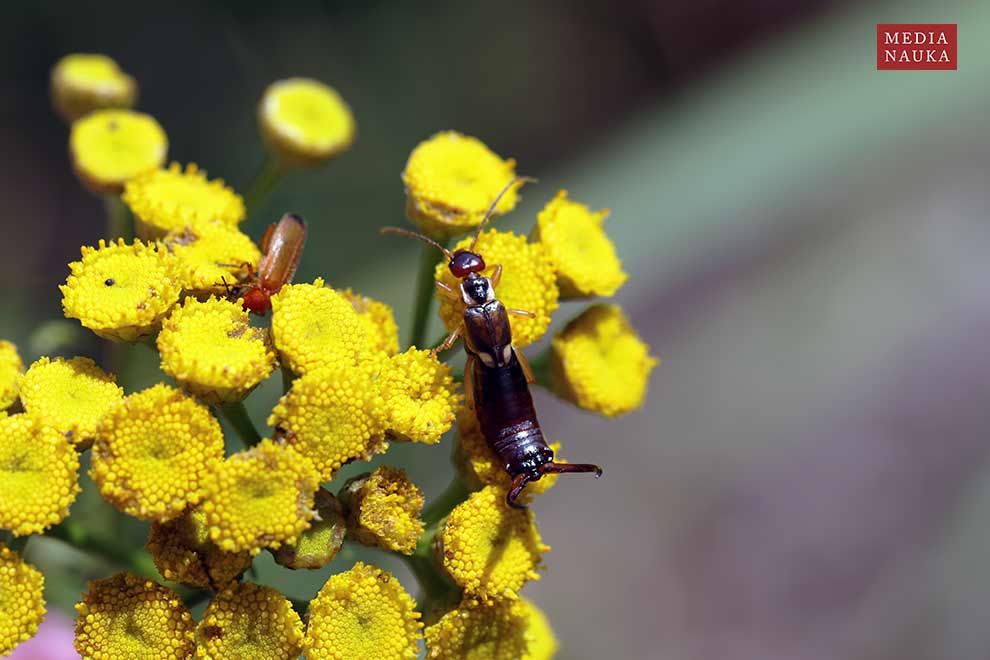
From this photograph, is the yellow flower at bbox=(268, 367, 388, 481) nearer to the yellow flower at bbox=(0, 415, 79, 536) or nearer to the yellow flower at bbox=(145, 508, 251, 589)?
the yellow flower at bbox=(145, 508, 251, 589)

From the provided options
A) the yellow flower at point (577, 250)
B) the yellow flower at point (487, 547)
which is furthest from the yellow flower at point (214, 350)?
the yellow flower at point (577, 250)

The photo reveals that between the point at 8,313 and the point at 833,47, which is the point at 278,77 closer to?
the point at 8,313

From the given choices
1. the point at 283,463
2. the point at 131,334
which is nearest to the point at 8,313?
the point at 131,334

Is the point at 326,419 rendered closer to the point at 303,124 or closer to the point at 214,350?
the point at 214,350

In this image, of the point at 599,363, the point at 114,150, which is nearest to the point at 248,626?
the point at 599,363

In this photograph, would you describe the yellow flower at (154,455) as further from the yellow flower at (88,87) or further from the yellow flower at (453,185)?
the yellow flower at (88,87)
